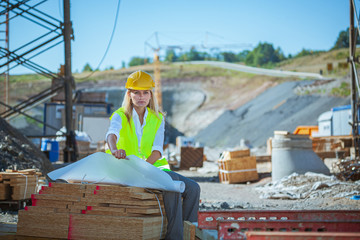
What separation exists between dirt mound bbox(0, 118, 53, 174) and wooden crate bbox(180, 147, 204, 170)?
12.8 meters

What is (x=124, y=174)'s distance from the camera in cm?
427

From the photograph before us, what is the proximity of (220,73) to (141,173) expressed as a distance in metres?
91.8

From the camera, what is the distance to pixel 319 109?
4288cm

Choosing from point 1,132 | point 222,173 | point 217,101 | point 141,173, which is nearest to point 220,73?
point 217,101

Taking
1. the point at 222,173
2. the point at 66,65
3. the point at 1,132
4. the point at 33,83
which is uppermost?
the point at 33,83

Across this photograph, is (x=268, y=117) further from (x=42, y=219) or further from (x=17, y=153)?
(x=42, y=219)

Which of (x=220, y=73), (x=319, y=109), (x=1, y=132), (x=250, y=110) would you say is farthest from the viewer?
(x=220, y=73)

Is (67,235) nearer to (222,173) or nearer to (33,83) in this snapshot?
(222,173)

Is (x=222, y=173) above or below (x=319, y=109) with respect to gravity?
below

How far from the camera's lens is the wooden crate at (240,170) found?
51.1 ft

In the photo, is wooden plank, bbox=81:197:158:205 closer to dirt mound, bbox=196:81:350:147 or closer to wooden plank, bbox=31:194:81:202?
wooden plank, bbox=31:194:81:202

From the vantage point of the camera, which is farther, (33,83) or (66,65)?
(33,83)

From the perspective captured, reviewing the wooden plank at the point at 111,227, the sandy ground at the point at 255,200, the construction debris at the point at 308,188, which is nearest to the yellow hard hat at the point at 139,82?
the wooden plank at the point at 111,227

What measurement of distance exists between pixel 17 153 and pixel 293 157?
757cm
